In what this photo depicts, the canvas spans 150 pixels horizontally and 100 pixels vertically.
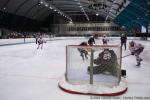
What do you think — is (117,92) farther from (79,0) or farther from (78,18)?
(78,18)

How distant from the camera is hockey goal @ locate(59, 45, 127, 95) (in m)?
4.16

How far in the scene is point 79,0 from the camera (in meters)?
31.9

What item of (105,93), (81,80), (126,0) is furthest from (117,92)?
(126,0)

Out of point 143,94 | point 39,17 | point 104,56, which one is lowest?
point 143,94

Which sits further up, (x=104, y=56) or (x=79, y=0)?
(x=79, y=0)

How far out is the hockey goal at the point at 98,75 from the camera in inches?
164

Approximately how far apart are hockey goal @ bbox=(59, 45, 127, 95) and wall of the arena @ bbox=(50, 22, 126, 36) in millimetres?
41904

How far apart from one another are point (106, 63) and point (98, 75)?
35 cm

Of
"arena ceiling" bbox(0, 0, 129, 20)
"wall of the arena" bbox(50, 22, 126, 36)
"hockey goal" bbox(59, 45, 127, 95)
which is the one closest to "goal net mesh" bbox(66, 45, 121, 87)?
"hockey goal" bbox(59, 45, 127, 95)

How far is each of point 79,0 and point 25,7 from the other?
8006 mm

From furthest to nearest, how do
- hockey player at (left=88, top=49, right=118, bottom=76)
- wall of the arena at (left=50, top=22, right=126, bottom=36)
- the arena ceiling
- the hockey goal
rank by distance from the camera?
wall of the arena at (left=50, top=22, right=126, bottom=36) → the arena ceiling → hockey player at (left=88, top=49, right=118, bottom=76) → the hockey goal

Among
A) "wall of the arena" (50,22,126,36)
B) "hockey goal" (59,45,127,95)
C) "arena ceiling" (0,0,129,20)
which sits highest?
"arena ceiling" (0,0,129,20)

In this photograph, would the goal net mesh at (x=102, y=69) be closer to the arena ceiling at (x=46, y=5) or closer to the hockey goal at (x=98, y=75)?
the hockey goal at (x=98, y=75)

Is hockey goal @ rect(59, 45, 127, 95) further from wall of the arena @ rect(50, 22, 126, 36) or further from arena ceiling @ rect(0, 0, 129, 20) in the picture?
wall of the arena @ rect(50, 22, 126, 36)
